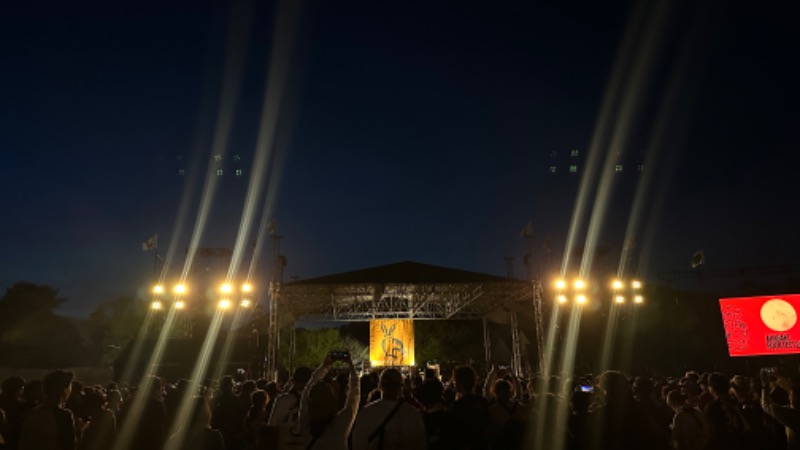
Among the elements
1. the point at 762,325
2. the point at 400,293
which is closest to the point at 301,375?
the point at 400,293

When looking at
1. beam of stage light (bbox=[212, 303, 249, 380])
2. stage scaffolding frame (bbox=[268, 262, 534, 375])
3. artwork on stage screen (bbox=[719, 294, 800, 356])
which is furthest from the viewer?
beam of stage light (bbox=[212, 303, 249, 380])

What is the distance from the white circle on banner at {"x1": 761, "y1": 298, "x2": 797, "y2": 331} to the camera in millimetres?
19578

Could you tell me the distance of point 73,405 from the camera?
5738mm

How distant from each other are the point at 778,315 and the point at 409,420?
73.3 feet

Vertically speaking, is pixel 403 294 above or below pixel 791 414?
above

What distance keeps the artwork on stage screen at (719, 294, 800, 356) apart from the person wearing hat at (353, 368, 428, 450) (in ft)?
71.6

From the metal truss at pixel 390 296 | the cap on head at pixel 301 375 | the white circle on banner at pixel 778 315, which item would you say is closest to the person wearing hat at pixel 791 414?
the cap on head at pixel 301 375

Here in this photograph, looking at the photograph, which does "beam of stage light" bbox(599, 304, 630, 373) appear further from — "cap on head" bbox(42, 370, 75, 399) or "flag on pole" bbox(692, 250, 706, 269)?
"cap on head" bbox(42, 370, 75, 399)

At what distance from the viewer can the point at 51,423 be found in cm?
414

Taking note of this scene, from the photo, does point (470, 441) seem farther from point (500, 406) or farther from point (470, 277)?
point (470, 277)

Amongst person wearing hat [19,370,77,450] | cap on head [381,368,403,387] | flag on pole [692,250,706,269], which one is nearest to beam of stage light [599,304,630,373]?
flag on pole [692,250,706,269]

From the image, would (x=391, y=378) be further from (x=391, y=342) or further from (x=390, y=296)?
(x=391, y=342)

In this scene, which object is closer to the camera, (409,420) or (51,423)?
(409,420)

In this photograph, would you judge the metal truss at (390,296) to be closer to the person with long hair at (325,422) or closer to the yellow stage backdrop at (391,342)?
the yellow stage backdrop at (391,342)
